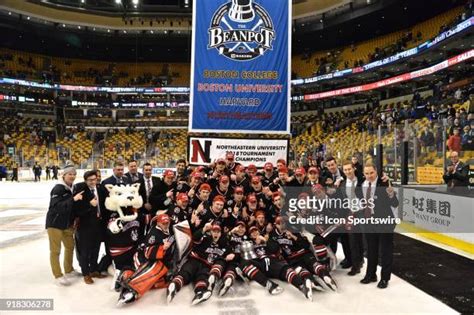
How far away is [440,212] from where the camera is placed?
745 cm

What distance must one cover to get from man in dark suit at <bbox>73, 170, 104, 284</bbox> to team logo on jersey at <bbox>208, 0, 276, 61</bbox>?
11.3 feet

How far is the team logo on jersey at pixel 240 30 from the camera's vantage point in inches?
265

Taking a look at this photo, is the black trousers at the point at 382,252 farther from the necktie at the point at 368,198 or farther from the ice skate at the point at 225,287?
the ice skate at the point at 225,287

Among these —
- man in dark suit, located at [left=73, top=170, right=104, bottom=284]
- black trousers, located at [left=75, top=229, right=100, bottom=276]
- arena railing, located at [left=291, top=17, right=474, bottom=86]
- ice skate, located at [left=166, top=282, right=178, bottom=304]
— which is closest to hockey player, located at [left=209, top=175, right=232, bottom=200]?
ice skate, located at [left=166, top=282, right=178, bottom=304]

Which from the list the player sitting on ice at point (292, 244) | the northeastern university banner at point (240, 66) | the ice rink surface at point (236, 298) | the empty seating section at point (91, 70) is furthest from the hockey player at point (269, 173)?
the empty seating section at point (91, 70)

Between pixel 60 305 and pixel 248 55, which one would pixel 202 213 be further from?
pixel 248 55

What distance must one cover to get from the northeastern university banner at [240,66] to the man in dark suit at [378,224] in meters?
2.38

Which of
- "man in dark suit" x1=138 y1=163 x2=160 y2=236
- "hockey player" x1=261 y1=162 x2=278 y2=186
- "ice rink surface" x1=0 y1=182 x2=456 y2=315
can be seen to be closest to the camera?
"ice rink surface" x1=0 y1=182 x2=456 y2=315

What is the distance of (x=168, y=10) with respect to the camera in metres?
33.3

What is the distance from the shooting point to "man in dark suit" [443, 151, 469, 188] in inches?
296

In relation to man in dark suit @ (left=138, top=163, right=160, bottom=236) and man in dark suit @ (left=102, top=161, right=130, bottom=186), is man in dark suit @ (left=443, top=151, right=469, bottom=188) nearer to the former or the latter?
man in dark suit @ (left=138, top=163, right=160, bottom=236)

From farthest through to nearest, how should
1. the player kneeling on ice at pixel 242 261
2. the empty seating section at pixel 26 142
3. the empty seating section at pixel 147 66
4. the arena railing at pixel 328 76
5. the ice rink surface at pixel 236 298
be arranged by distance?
1. the empty seating section at pixel 147 66
2. the empty seating section at pixel 26 142
3. the arena railing at pixel 328 76
4. the player kneeling on ice at pixel 242 261
5. the ice rink surface at pixel 236 298

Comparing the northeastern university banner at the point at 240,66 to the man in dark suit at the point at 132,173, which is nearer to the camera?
the man in dark suit at the point at 132,173

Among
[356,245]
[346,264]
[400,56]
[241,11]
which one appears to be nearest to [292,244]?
[356,245]
